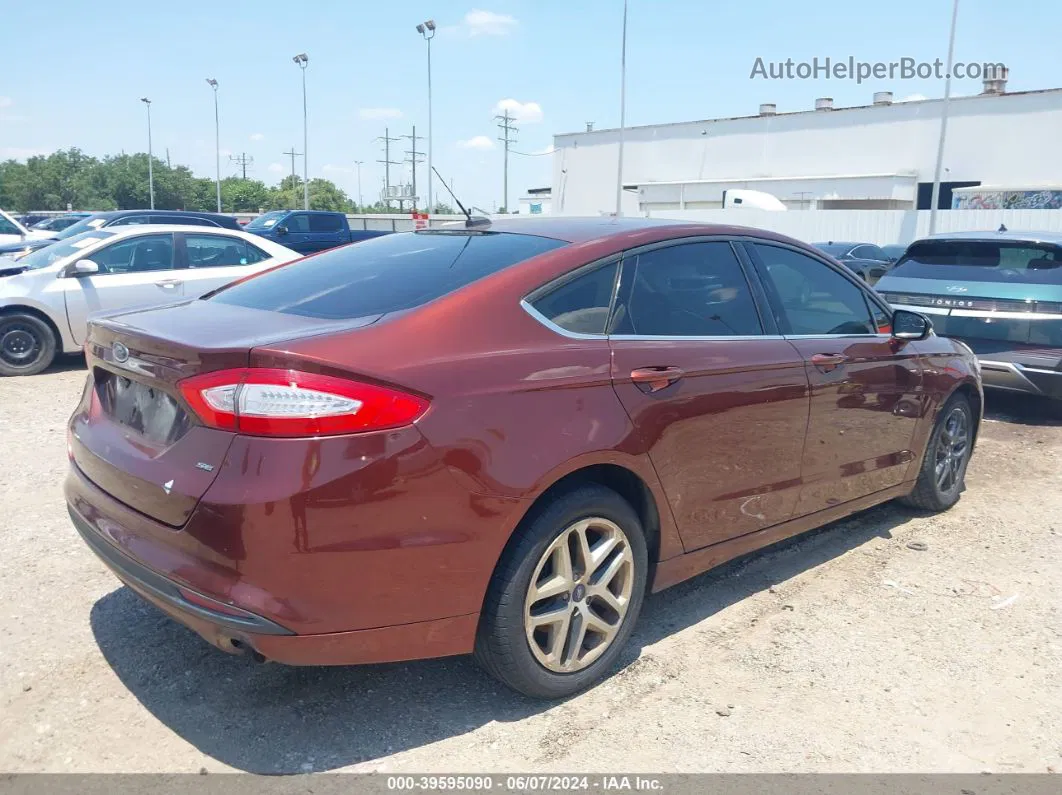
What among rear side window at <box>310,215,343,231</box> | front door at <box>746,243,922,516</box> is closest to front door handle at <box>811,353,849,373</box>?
front door at <box>746,243,922,516</box>

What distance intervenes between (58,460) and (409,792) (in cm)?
438

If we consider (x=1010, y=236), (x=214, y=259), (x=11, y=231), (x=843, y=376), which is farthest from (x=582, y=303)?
(x=11, y=231)

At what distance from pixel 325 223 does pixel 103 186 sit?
7590 cm

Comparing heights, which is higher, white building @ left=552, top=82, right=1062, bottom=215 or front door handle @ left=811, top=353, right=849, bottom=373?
white building @ left=552, top=82, right=1062, bottom=215

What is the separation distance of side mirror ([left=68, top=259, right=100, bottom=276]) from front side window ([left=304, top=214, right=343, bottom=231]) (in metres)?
15.0

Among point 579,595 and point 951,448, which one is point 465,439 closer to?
point 579,595

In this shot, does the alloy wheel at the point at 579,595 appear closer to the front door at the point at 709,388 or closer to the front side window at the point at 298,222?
the front door at the point at 709,388

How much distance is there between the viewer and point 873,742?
3.05 m

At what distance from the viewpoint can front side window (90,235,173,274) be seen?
9.71m

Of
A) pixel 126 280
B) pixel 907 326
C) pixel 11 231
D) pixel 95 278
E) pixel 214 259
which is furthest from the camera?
pixel 11 231

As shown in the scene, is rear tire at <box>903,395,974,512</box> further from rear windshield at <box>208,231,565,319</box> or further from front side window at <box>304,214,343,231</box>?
front side window at <box>304,214,343,231</box>

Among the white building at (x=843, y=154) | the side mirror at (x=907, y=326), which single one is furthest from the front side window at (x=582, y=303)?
the white building at (x=843, y=154)

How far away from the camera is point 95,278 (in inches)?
376

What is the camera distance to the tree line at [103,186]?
273 ft
